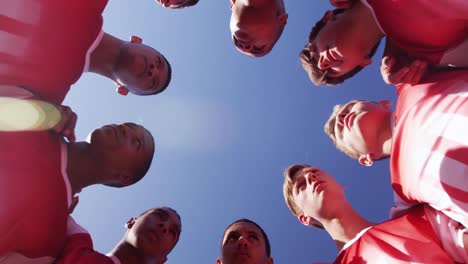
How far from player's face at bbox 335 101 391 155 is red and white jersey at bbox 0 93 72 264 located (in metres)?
1.48

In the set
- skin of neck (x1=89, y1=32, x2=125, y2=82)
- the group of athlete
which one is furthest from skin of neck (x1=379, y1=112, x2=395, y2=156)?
skin of neck (x1=89, y1=32, x2=125, y2=82)

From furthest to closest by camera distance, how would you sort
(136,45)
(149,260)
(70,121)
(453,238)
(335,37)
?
1. (136,45)
2. (149,260)
3. (335,37)
4. (70,121)
5. (453,238)

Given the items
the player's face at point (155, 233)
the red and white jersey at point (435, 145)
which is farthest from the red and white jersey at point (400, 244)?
the player's face at point (155, 233)

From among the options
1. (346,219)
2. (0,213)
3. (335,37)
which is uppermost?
(335,37)

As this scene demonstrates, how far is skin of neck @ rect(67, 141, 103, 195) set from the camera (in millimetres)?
2217

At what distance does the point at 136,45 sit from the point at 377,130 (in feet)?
5.14

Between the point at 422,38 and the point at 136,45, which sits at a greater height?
the point at 422,38

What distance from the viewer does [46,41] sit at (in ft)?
6.56

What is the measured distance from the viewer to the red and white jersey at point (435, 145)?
5.07 ft

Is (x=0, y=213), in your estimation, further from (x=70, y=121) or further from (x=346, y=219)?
(x=346, y=219)

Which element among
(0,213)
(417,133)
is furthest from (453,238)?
(0,213)

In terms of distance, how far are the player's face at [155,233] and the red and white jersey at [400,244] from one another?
1.00 meters

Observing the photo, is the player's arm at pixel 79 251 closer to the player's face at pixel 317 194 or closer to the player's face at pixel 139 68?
the player's face at pixel 139 68

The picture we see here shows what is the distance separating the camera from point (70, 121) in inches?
74.0
